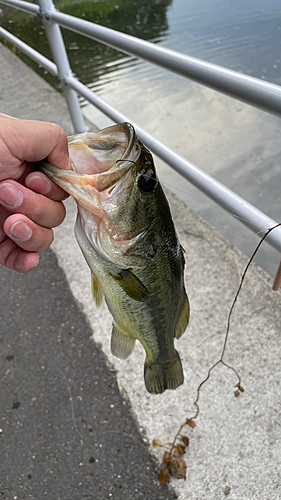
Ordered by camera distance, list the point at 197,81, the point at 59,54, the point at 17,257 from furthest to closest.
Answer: the point at 59,54 < the point at 197,81 < the point at 17,257

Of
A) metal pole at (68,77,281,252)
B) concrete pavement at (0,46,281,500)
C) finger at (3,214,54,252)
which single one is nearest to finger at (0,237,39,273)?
finger at (3,214,54,252)

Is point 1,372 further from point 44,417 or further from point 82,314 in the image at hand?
point 82,314

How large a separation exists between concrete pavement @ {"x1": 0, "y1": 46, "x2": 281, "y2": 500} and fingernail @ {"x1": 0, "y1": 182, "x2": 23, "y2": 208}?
1.36m

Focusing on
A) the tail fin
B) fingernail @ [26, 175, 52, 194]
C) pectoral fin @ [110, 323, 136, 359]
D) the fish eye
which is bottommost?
the tail fin

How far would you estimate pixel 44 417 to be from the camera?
2.03m

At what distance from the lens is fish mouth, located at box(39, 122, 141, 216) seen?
39.5 inches

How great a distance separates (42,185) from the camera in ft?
3.62

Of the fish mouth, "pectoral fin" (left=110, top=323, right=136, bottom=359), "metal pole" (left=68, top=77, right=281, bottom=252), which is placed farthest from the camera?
"metal pole" (left=68, top=77, right=281, bottom=252)

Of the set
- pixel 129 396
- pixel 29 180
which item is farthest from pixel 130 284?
pixel 129 396

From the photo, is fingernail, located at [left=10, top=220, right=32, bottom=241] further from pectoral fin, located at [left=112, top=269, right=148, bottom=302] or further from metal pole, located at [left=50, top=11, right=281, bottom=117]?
metal pole, located at [left=50, top=11, right=281, bottom=117]

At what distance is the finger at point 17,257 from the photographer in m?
1.32

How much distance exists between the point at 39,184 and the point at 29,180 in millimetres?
29

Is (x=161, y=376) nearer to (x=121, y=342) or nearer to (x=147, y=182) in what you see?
(x=121, y=342)

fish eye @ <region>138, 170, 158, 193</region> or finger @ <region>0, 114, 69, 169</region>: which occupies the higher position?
finger @ <region>0, 114, 69, 169</region>
